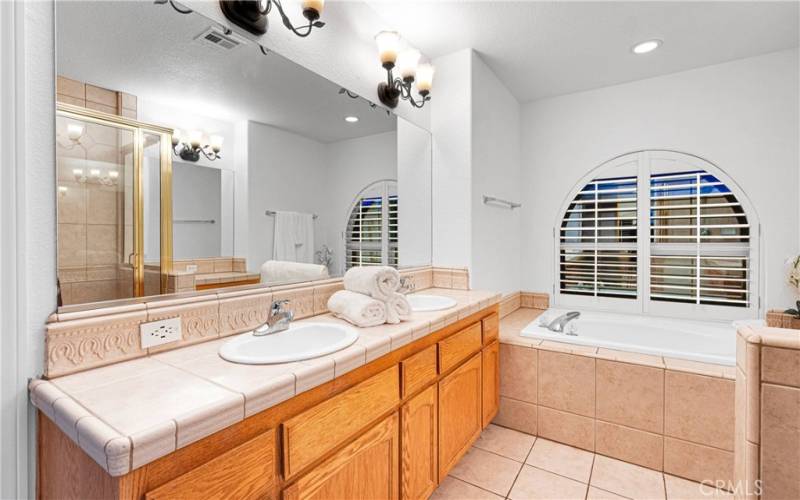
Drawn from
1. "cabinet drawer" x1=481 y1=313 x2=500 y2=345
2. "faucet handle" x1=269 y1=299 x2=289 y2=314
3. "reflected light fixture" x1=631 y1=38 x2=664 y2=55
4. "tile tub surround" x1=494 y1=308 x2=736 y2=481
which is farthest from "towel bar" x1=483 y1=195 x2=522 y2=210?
"faucet handle" x1=269 y1=299 x2=289 y2=314

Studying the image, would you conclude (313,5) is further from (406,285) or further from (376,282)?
(406,285)

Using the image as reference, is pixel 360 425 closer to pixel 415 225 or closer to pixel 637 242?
pixel 415 225

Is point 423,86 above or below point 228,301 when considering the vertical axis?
above

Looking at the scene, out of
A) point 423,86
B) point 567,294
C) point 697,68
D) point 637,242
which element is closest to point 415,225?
point 423,86

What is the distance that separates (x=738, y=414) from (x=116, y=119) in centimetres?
182

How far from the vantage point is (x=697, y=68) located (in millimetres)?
2764

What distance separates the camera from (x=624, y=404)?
6.70 feet

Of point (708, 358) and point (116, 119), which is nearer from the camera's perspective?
point (116, 119)

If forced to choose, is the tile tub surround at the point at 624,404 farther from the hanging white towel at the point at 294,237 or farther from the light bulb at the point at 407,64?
the light bulb at the point at 407,64

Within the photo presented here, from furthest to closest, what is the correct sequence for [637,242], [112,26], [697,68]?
[637,242]
[697,68]
[112,26]

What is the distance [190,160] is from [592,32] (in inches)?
95.8

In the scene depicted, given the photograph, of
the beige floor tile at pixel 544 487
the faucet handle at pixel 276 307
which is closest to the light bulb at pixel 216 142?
the faucet handle at pixel 276 307

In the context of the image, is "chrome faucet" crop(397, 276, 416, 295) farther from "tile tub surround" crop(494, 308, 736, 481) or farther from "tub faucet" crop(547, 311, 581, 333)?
"tub faucet" crop(547, 311, 581, 333)

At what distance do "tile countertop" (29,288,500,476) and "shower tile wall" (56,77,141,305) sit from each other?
0.81 ft
